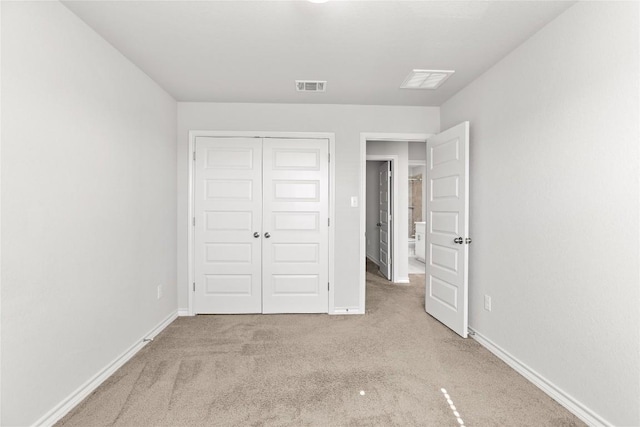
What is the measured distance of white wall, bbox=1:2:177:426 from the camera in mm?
1573

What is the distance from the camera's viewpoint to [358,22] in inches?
80.7

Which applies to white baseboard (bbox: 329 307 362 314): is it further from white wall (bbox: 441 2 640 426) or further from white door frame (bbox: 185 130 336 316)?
white wall (bbox: 441 2 640 426)

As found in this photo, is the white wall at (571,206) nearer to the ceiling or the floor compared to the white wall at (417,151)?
nearer to the floor

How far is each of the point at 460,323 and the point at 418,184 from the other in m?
Result: 5.99

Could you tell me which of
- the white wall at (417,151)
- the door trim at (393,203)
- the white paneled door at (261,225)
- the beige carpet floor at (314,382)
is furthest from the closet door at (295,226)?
the white wall at (417,151)

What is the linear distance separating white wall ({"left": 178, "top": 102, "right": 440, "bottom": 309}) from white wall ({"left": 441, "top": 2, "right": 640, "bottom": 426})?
113cm

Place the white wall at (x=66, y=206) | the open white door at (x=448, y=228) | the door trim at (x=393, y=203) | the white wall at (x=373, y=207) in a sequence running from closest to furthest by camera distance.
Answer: the white wall at (x=66, y=206) → the open white door at (x=448, y=228) → the door trim at (x=393, y=203) → the white wall at (x=373, y=207)

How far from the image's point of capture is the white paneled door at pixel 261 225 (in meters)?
3.60

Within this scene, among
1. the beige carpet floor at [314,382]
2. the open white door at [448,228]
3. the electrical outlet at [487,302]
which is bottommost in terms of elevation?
the beige carpet floor at [314,382]

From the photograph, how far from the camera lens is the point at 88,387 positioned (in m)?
2.07

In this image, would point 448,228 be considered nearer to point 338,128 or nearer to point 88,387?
point 338,128

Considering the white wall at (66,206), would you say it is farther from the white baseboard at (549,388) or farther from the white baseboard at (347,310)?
the white baseboard at (549,388)

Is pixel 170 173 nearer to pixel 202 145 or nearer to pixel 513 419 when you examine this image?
pixel 202 145

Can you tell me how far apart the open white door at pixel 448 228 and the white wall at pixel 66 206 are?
2.88m
